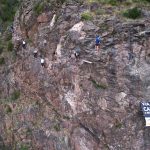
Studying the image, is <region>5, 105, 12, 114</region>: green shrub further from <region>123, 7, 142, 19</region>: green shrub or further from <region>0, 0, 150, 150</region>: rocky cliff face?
<region>123, 7, 142, 19</region>: green shrub

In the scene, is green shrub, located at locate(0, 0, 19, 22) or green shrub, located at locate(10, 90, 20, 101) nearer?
green shrub, located at locate(10, 90, 20, 101)

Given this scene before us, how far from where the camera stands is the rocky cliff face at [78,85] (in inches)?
1428

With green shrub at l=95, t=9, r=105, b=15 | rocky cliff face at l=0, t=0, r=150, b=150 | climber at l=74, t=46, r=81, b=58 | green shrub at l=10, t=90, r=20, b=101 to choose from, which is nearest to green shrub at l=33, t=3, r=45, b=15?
rocky cliff face at l=0, t=0, r=150, b=150

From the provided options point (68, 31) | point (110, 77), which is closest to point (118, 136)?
point (110, 77)

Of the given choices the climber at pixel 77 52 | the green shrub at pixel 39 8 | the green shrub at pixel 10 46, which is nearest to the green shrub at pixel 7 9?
the green shrub at pixel 10 46

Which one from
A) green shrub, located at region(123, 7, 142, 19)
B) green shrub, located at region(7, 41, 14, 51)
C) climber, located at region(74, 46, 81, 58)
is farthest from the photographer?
green shrub, located at region(7, 41, 14, 51)

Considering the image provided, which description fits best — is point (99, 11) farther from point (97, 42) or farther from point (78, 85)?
point (78, 85)

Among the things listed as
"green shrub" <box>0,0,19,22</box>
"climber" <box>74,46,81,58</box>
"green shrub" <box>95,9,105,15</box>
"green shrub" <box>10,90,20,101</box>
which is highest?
"green shrub" <box>95,9,105,15</box>

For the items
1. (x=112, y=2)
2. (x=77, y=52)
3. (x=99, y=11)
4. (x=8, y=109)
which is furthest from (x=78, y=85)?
(x=8, y=109)

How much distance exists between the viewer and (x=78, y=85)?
39000 millimetres

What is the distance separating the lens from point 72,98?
39.6 m

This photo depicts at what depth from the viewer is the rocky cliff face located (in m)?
36.3

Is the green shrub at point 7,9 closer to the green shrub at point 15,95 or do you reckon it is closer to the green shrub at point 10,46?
the green shrub at point 10,46

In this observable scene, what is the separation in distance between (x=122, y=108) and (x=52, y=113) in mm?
8281
